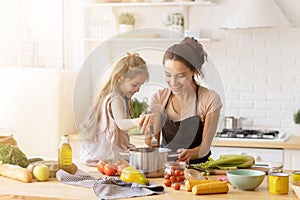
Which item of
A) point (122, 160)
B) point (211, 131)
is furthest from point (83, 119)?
point (211, 131)

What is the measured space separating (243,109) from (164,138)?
240 centimetres

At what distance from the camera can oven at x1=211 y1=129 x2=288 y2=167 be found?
4.78m

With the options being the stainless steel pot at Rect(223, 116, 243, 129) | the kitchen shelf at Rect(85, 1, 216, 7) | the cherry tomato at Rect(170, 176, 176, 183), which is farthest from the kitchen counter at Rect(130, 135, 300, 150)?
the cherry tomato at Rect(170, 176, 176, 183)

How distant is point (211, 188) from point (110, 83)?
28.3 inches

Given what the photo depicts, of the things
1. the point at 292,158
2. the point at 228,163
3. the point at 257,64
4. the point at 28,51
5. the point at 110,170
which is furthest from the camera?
the point at 28,51

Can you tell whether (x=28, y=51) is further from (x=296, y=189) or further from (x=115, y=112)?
(x=296, y=189)

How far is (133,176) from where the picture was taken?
9.59ft

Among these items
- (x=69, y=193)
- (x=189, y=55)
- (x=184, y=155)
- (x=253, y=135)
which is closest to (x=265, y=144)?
(x=253, y=135)

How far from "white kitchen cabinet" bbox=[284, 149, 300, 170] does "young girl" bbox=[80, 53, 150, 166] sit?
79.6 inches

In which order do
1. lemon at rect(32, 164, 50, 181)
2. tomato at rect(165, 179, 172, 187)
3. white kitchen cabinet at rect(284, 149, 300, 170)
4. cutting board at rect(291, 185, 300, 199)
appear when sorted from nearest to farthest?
cutting board at rect(291, 185, 300, 199) → tomato at rect(165, 179, 172, 187) → lemon at rect(32, 164, 50, 181) → white kitchen cabinet at rect(284, 149, 300, 170)

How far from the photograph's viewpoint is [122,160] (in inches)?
124

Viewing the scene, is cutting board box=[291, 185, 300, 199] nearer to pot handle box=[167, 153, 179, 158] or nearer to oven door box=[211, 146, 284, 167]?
pot handle box=[167, 153, 179, 158]

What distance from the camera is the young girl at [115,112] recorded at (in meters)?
2.98

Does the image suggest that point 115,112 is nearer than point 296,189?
No
